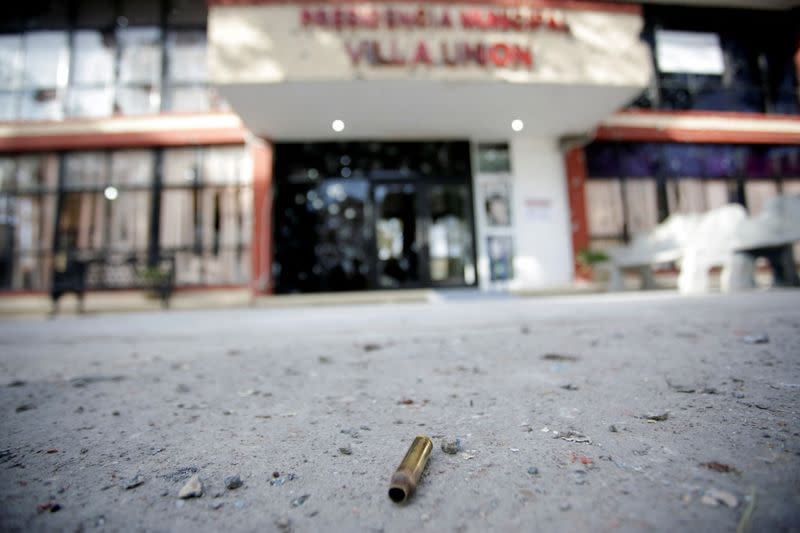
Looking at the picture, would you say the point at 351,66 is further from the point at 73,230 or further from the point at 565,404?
the point at 73,230

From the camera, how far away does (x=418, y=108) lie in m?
7.06

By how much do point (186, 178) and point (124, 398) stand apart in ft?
27.5

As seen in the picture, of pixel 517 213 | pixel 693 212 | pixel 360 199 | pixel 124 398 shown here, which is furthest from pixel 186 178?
pixel 693 212

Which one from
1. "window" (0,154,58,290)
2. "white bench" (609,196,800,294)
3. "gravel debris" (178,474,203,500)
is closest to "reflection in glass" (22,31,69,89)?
"window" (0,154,58,290)

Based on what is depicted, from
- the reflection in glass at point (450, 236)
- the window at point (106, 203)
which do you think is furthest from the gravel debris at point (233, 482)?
the window at point (106, 203)

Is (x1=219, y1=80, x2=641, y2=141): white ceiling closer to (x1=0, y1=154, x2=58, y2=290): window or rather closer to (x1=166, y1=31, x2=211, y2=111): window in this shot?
(x1=166, y1=31, x2=211, y2=111): window

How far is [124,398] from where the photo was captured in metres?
1.49

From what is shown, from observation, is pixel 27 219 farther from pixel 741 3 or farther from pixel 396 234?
pixel 741 3

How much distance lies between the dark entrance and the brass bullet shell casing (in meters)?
7.20

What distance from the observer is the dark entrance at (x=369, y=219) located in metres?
8.05

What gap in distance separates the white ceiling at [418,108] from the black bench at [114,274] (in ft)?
11.7

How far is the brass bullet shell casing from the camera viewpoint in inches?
28.1

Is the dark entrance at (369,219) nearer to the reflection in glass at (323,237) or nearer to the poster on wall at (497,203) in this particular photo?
the reflection in glass at (323,237)

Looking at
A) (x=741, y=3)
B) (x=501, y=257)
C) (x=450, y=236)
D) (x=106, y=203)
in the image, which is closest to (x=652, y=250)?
(x=501, y=257)
